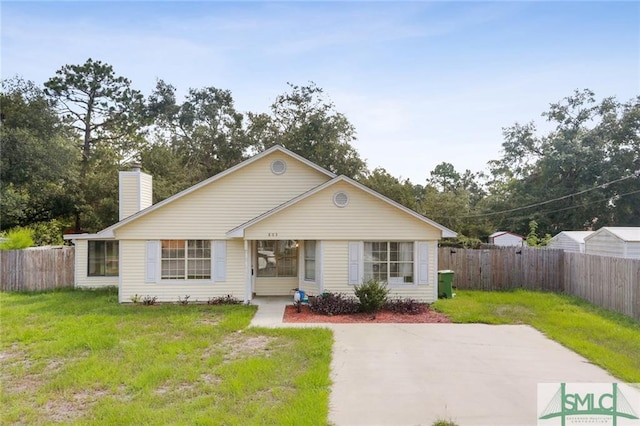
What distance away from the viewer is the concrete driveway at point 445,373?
5422 mm

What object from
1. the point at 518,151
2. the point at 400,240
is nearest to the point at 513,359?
the point at 400,240

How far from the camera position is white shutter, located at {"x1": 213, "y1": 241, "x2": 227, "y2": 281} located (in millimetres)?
13484

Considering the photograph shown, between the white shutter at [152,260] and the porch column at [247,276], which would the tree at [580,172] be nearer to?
the porch column at [247,276]

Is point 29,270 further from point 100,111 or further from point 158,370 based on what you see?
point 100,111

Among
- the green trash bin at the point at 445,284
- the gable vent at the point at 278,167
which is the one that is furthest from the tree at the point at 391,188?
the gable vent at the point at 278,167

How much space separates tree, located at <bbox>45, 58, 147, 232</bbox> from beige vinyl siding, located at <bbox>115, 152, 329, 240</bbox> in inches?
604

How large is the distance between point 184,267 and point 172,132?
26.0 metres

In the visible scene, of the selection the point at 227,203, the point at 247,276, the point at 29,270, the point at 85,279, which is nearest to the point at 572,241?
the point at 247,276

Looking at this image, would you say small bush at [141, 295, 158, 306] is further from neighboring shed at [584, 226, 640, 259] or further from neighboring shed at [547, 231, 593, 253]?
neighboring shed at [547, 231, 593, 253]

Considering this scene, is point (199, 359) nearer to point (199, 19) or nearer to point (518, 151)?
point (199, 19)

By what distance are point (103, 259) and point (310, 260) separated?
8065mm

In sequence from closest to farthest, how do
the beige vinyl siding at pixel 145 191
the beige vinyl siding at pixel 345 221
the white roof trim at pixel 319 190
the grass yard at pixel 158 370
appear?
the grass yard at pixel 158 370 → the white roof trim at pixel 319 190 → the beige vinyl siding at pixel 345 221 → the beige vinyl siding at pixel 145 191

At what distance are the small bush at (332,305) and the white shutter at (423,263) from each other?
7.72 feet

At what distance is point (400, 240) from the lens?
13094mm
